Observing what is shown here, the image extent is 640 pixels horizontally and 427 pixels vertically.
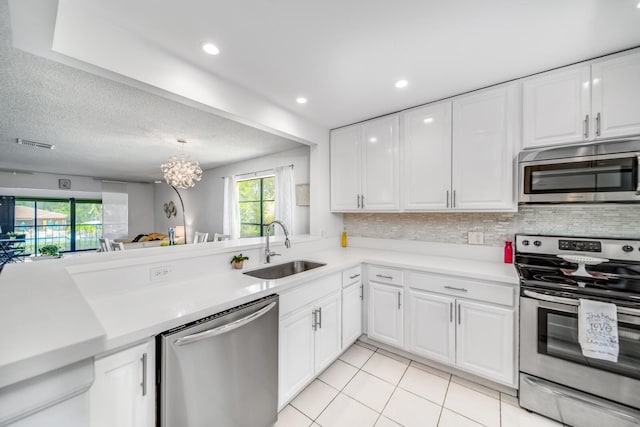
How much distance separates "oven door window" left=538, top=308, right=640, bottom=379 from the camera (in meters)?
1.34

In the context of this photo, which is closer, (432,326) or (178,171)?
(432,326)

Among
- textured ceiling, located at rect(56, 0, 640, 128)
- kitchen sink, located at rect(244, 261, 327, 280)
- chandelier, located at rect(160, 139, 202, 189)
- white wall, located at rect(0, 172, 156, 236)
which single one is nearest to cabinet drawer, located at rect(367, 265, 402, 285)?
kitchen sink, located at rect(244, 261, 327, 280)

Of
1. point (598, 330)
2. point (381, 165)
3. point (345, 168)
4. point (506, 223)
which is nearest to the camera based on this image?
point (598, 330)

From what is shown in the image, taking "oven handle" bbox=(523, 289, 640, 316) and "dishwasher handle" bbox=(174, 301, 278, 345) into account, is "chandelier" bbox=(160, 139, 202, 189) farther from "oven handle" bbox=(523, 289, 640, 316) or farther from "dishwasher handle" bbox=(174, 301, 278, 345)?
"oven handle" bbox=(523, 289, 640, 316)

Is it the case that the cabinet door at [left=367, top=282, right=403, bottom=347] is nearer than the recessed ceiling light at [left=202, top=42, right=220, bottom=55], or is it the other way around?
the recessed ceiling light at [left=202, top=42, right=220, bottom=55]

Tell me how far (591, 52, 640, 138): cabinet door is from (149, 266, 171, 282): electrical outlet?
3.02m

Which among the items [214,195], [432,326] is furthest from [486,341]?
[214,195]

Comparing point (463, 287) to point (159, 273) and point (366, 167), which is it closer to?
point (366, 167)

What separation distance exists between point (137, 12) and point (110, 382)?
1.74m

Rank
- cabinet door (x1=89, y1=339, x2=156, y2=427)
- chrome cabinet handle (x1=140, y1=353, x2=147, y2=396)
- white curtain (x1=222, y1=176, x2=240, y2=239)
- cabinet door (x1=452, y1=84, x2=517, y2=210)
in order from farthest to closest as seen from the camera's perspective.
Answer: white curtain (x1=222, y1=176, x2=240, y2=239), cabinet door (x1=452, y1=84, x2=517, y2=210), chrome cabinet handle (x1=140, y1=353, x2=147, y2=396), cabinet door (x1=89, y1=339, x2=156, y2=427)

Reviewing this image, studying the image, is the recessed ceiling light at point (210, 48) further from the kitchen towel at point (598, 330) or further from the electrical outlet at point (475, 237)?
the kitchen towel at point (598, 330)

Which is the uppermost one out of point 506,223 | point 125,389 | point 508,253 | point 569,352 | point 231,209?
point 231,209

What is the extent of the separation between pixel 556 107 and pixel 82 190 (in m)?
9.45

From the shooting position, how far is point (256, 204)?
475 cm
